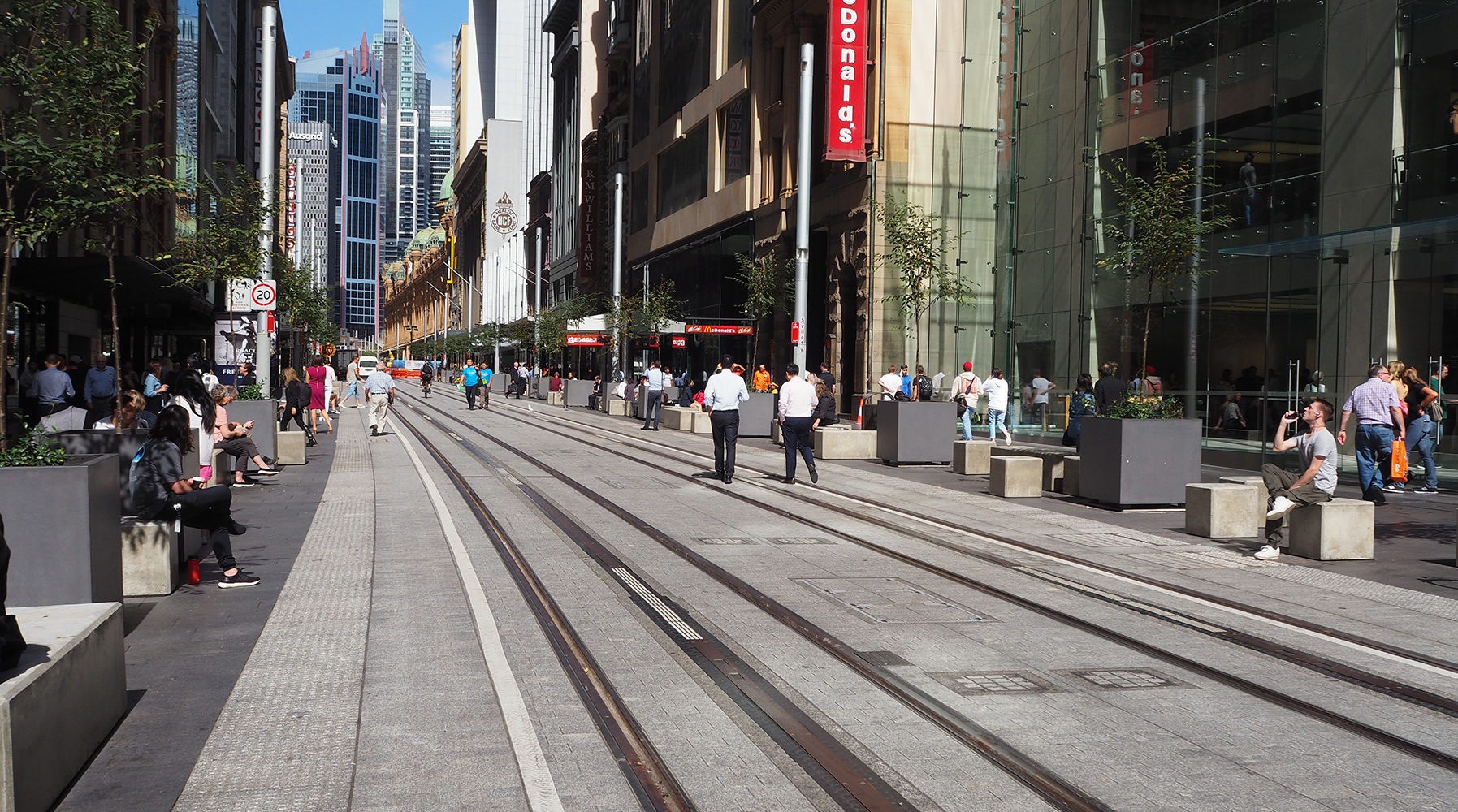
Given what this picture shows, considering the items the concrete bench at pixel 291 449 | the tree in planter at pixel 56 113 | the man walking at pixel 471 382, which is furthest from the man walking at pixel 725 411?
the man walking at pixel 471 382

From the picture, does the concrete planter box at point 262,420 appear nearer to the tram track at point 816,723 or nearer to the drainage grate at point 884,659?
the tram track at point 816,723

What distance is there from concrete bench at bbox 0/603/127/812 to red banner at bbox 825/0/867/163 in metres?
30.0

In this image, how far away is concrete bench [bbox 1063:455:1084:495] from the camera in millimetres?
16688

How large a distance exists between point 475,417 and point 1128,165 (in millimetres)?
22028

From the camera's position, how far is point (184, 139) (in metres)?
44.6

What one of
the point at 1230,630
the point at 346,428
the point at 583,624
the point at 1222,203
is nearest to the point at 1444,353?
the point at 1222,203

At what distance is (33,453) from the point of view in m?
7.07

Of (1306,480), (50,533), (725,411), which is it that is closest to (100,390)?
(725,411)

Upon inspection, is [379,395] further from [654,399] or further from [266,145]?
[654,399]

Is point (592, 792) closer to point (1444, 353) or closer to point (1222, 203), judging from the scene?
point (1444, 353)

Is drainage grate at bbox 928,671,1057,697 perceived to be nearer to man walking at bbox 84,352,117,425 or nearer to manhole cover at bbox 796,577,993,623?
manhole cover at bbox 796,577,993,623

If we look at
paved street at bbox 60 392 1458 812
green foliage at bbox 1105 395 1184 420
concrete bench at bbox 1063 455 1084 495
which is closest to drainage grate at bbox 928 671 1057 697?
paved street at bbox 60 392 1458 812

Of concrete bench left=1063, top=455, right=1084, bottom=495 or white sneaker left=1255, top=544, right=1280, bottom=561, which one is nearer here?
white sneaker left=1255, top=544, right=1280, bottom=561

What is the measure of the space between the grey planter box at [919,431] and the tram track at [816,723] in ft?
38.3
